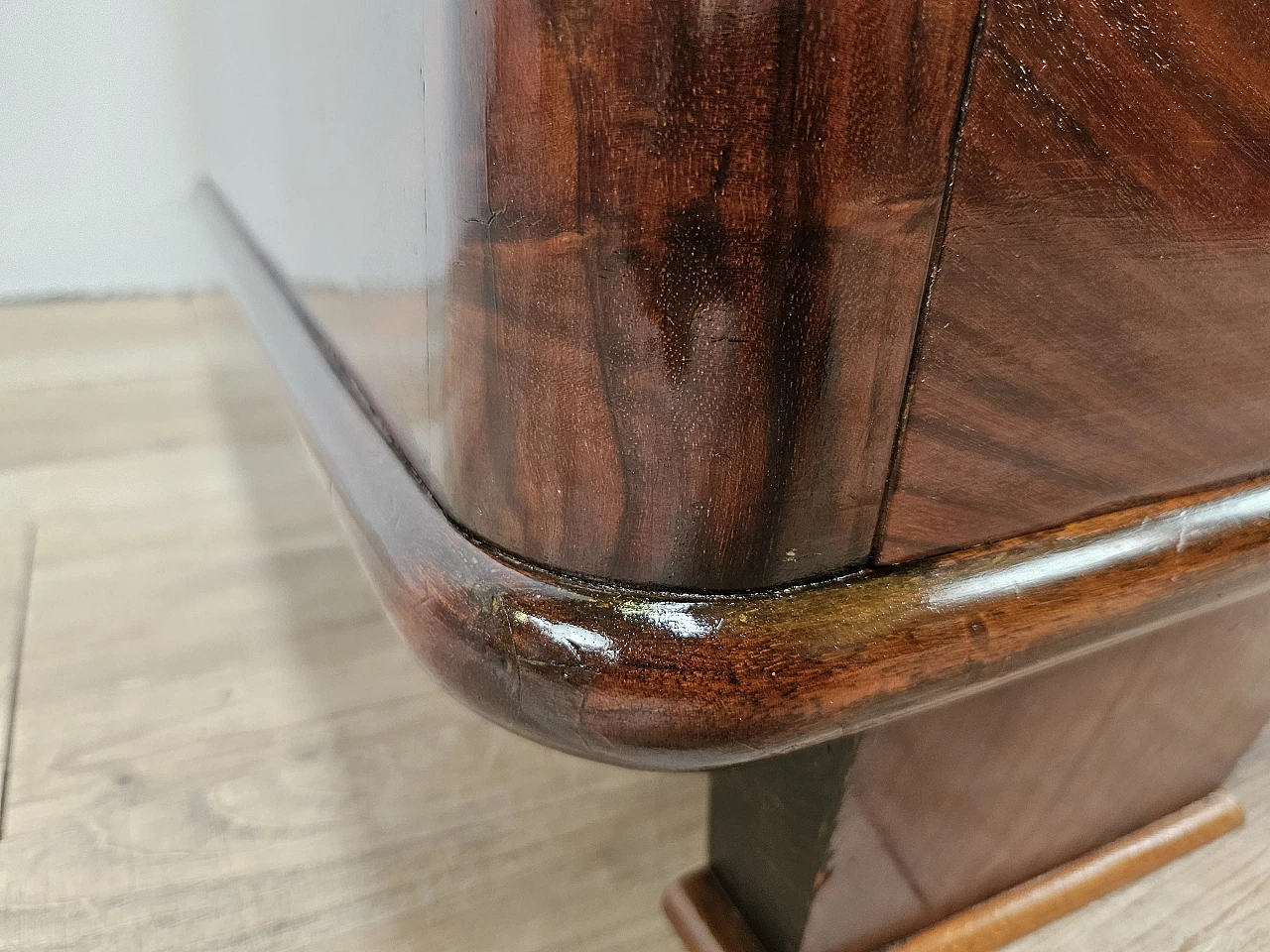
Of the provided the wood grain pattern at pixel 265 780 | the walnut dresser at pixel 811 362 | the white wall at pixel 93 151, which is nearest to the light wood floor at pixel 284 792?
the wood grain pattern at pixel 265 780

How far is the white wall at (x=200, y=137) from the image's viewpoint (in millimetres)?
288

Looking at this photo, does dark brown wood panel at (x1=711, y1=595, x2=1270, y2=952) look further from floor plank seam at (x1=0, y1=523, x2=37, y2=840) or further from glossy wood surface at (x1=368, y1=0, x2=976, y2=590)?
floor plank seam at (x1=0, y1=523, x2=37, y2=840)

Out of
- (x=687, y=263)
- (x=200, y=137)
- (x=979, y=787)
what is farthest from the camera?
(x=200, y=137)

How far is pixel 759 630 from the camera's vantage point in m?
0.24

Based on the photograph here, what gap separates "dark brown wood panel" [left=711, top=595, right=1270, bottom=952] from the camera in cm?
32

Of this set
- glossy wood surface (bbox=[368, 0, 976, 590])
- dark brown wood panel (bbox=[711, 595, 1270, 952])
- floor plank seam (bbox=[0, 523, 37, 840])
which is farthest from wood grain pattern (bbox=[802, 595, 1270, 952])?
floor plank seam (bbox=[0, 523, 37, 840])

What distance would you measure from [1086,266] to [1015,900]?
0.92 feet

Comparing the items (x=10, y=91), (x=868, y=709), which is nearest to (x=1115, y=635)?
(x=868, y=709)

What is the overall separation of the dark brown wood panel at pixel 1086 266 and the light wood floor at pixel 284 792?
233mm

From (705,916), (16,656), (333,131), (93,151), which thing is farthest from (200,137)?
(705,916)

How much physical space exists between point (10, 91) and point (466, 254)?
1.05m

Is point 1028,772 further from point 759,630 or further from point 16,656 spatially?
point 16,656

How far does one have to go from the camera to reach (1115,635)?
30 centimetres

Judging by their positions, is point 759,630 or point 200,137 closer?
point 759,630
